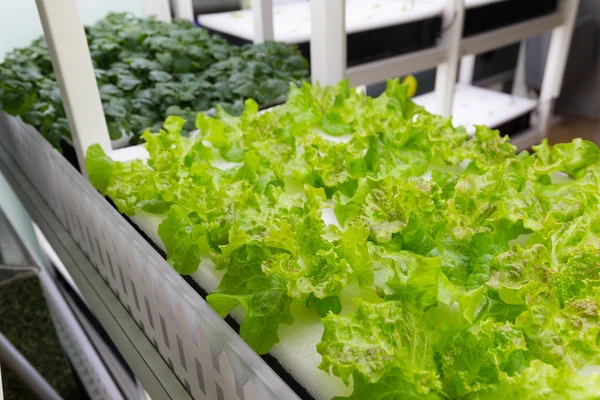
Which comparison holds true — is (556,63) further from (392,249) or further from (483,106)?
(392,249)

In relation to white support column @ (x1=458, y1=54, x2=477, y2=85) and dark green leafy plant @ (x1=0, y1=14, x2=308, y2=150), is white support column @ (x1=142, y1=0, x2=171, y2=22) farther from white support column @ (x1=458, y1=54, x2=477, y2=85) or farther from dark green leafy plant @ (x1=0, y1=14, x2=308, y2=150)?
white support column @ (x1=458, y1=54, x2=477, y2=85)

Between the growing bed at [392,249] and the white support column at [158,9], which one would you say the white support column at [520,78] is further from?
the growing bed at [392,249]

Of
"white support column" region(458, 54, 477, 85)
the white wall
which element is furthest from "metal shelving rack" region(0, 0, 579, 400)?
"white support column" region(458, 54, 477, 85)

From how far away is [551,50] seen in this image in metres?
2.63

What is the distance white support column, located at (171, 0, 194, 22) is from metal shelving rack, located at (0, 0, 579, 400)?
2.16ft

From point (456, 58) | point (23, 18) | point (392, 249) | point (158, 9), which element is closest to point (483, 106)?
point (456, 58)

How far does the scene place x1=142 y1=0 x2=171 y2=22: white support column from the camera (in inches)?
87.0

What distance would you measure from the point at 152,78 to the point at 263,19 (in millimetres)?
489

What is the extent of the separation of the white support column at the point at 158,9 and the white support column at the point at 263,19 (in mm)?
720

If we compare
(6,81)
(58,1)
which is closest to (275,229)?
(58,1)

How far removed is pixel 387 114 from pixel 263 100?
0.41 m

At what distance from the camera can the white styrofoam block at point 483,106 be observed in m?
2.61

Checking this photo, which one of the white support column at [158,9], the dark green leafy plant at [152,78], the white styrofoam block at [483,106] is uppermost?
the white support column at [158,9]

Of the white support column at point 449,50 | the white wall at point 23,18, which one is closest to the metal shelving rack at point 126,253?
the white wall at point 23,18
